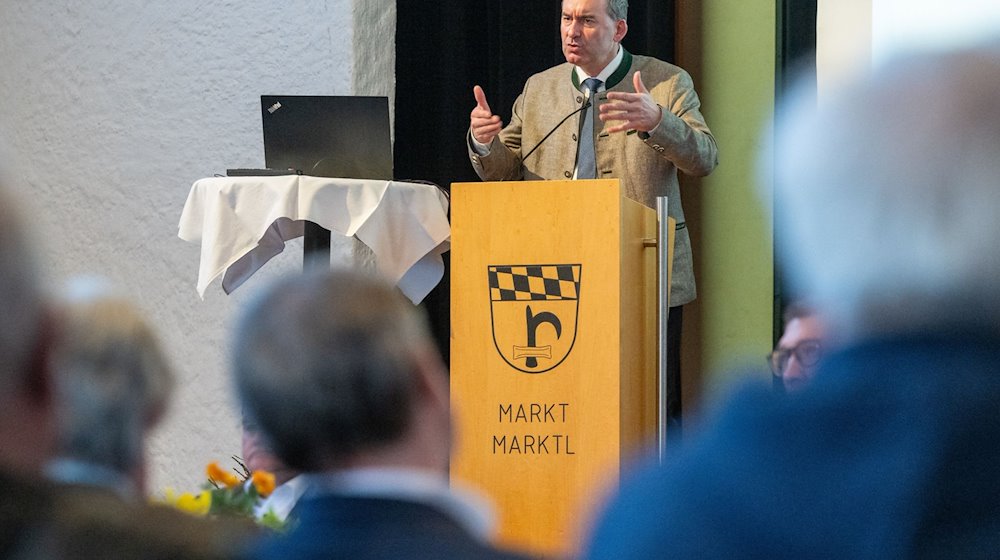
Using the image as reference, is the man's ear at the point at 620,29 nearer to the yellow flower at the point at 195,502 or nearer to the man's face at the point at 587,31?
the man's face at the point at 587,31

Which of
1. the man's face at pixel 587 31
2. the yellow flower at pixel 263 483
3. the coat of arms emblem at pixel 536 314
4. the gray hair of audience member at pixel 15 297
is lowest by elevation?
the yellow flower at pixel 263 483

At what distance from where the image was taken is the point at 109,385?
1.08m

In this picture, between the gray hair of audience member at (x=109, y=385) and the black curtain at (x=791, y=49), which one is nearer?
the gray hair of audience member at (x=109, y=385)

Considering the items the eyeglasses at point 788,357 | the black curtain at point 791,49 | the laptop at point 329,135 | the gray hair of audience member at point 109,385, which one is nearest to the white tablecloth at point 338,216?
the laptop at point 329,135

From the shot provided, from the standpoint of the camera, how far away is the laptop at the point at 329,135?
3.84 m

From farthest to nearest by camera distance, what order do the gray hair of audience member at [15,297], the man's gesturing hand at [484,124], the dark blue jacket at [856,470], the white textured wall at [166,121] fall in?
the white textured wall at [166,121] → the man's gesturing hand at [484,124] → the gray hair of audience member at [15,297] → the dark blue jacket at [856,470]

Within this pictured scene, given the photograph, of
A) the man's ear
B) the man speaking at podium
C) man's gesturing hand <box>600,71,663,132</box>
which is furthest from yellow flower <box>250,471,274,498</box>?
the man's ear

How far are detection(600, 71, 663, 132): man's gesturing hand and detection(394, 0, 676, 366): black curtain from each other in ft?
4.74

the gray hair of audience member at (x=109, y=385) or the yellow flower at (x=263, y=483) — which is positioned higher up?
the gray hair of audience member at (x=109, y=385)

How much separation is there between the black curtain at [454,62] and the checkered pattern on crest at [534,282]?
1765mm

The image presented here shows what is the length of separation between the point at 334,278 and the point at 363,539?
23 centimetres

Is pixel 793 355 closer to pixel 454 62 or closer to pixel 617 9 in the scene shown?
pixel 617 9

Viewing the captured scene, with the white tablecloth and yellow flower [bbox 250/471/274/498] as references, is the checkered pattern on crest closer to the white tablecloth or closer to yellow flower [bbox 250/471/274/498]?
the white tablecloth

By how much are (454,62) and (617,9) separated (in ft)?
3.46
